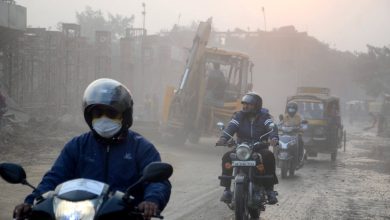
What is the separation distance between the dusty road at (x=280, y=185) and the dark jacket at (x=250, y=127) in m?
1.26

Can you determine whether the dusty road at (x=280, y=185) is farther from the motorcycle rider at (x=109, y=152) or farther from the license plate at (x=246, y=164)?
the motorcycle rider at (x=109, y=152)

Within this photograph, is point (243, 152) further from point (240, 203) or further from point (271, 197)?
point (271, 197)

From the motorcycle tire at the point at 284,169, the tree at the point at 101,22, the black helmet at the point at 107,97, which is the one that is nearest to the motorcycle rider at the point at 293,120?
the motorcycle tire at the point at 284,169

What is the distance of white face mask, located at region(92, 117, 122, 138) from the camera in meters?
3.59

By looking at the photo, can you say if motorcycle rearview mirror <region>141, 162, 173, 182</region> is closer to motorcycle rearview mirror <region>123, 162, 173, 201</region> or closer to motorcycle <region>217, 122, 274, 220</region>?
motorcycle rearview mirror <region>123, 162, 173, 201</region>

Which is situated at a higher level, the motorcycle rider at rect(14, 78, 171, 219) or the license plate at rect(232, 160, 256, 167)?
the motorcycle rider at rect(14, 78, 171, 219)

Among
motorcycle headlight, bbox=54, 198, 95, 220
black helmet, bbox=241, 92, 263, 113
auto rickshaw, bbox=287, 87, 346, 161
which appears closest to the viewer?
motorcycle headlight, bbox=54, 198, 95, 220

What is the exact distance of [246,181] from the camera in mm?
8164

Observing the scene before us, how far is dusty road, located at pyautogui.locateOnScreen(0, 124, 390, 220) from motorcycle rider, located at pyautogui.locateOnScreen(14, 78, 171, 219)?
4.90 m

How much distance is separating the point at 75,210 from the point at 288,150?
11.5 metres

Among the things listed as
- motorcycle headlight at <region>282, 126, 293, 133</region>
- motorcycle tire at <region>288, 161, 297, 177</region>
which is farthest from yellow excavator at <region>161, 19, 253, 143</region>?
motorcycle tire at <region>288, 161, 297, 177</region>

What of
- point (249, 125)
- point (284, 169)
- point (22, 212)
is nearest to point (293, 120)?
point (284, 169)

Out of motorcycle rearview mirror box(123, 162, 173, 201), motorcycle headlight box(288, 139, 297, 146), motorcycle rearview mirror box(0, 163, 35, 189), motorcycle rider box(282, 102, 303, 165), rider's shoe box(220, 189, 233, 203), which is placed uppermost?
motorcycle rearview mirror box(123, 162, 173, 201)

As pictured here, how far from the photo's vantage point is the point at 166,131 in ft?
68.1
